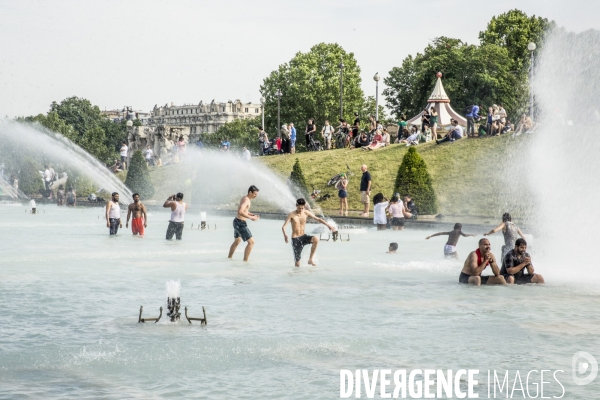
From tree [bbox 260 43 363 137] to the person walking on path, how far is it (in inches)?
2090

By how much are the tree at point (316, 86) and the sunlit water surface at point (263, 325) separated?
57214mm

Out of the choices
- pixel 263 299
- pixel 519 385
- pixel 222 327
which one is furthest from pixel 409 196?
pixel 519 385

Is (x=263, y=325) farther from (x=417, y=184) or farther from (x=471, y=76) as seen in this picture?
(x=471, y=76)

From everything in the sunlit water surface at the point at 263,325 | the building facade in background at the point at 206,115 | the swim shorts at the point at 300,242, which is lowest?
the sunlit water surface at the point at 263,325

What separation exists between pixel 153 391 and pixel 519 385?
381 cm

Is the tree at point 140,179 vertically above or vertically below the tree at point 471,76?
below

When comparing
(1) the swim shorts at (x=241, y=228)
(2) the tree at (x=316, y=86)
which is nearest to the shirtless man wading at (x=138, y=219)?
(1) the swim shorts at (x=241, y=228)

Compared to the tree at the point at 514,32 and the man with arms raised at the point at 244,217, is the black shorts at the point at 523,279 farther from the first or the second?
the tree at the point at 514,32

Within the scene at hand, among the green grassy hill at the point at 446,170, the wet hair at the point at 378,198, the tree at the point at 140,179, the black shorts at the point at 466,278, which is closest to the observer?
the black shorts at the point at 466,278

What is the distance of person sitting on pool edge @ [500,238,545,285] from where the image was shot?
15.5 meters

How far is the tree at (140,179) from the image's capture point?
145ft

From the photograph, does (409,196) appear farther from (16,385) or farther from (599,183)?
(16,385)

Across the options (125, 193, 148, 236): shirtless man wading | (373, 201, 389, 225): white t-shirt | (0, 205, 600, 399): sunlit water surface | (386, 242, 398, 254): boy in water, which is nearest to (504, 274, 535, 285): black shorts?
(0, 205, 600, 399): sunlit water surface

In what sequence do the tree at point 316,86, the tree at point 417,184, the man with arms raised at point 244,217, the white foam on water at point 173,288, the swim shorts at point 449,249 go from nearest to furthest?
the white foam on water at point 173,288
the man with arms raised at point 244,217
the swim shorts at point 449,249
the tree at point 417,184
the tree at point 316,86
